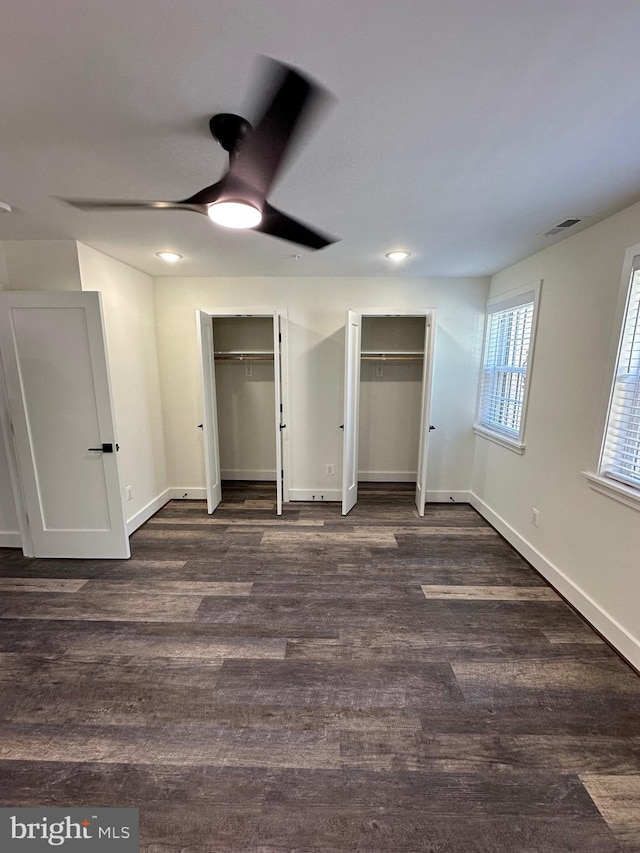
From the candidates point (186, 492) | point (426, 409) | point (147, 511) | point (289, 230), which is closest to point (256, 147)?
point (289, 230)

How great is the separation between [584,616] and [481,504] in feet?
5.03

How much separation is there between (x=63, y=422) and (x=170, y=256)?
160 cm

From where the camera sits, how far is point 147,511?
11.5 ft

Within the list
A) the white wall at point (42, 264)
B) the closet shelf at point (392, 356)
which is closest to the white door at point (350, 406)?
the closet shelf at point (392, 356)

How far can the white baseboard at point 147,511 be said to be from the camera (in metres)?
3.23

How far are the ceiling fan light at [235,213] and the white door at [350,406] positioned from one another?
5.89 ft

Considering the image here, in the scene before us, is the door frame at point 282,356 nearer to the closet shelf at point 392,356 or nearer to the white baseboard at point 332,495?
the white baseboard at point 332,495

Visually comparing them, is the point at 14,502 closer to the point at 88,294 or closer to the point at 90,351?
the point at 90,351

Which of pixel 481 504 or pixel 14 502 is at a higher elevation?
pixel 14 502

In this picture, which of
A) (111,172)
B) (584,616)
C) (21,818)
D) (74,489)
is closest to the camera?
(21,818)

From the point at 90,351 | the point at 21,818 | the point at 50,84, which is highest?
the point at 50,84

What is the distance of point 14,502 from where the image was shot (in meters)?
2.88

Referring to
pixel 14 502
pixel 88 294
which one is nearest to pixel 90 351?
pixel 88 294

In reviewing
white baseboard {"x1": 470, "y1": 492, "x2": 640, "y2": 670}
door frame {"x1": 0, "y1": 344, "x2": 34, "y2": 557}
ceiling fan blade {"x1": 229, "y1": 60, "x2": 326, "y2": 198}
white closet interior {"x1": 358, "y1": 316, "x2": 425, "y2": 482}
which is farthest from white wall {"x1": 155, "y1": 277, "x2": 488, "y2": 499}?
ceiling fan blade {"x1": 229, "y1": 60, "x2": 326, "y2": 198}
